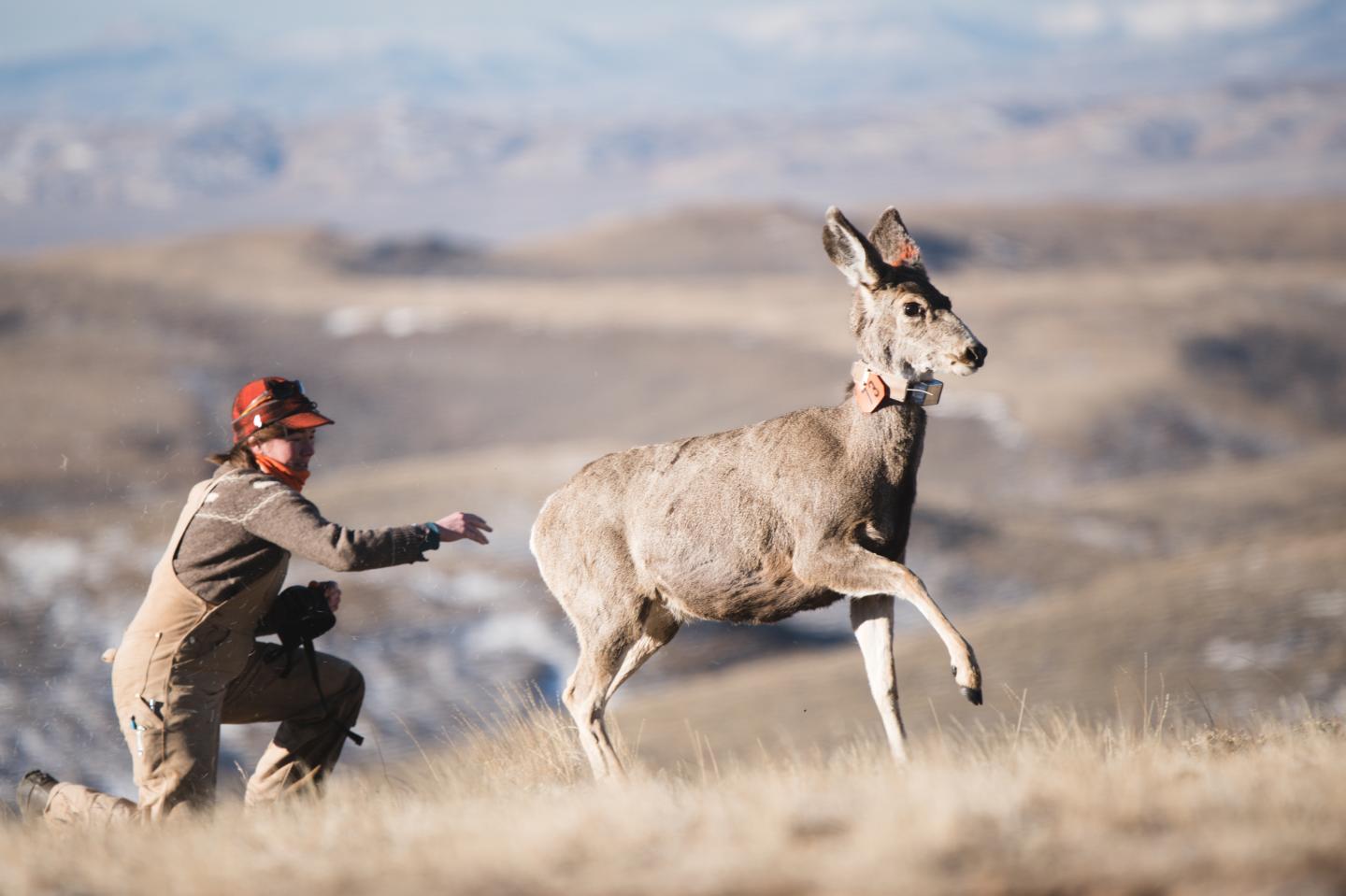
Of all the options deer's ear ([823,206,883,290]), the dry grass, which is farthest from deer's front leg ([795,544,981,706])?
deer's ear ([823,206,883,290])

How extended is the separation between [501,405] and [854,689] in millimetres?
54335

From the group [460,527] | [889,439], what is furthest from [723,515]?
[460,527]

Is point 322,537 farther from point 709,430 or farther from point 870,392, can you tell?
point 709,430

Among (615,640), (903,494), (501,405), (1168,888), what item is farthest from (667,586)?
(501,405)

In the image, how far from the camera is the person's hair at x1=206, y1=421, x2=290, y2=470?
797 centimetres

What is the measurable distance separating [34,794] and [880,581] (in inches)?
180

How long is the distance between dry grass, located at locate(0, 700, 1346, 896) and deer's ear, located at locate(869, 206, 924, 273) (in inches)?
107

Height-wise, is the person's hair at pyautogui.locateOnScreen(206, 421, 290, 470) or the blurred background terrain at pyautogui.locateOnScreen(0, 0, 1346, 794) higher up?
the person's hair at pyautogui.locateOnScreen(206, 421, 290, 470)

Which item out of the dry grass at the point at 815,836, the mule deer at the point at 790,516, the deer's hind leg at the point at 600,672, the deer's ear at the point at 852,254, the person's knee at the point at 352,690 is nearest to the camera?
the dry grass at the point at 815,836

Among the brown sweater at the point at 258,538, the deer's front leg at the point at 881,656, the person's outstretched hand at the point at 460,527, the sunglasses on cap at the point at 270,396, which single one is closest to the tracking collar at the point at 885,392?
the deer's front leg at the point at 881,656

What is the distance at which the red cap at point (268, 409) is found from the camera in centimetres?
794

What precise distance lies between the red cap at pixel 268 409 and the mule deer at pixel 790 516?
68.2 inches

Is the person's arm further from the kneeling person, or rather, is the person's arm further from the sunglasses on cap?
the sunglasses on cap

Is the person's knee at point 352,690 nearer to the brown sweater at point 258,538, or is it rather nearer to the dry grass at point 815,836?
the dry grass at point 815,836
